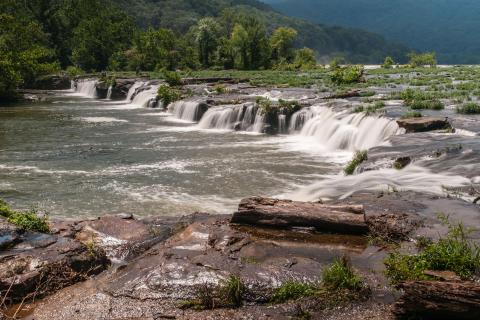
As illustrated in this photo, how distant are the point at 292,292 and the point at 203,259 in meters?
2.15

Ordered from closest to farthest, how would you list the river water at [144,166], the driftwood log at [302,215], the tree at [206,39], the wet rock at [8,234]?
the wet rock at [8,234], the driftwood log at [302,215], the river water at [144,166], the tree at [206,39]

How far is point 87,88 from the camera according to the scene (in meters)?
66.9

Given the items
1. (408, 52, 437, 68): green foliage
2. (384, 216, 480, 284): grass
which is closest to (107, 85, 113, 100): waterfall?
(384, 216, 480, 284): grass

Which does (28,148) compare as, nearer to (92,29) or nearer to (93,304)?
(93,304)

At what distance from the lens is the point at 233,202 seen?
1644 centimetres

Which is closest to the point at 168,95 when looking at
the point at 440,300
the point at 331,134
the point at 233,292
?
the point at 331,134

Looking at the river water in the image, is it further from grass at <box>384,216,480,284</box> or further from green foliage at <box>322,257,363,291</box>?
grass at <box>384,216,480,284</box>

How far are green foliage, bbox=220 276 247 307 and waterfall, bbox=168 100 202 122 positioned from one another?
31388mm

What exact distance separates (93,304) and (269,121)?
25896mm

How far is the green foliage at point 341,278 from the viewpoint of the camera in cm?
816

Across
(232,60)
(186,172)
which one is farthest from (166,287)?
(232,60)

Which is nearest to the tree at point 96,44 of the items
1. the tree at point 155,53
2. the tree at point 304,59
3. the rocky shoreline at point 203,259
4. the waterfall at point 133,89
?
the tree at point 155,53

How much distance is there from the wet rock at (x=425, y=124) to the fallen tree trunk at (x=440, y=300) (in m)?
16.8

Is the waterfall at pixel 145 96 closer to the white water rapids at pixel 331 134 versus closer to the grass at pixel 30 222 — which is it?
the white water rapids at pixel 331 134
